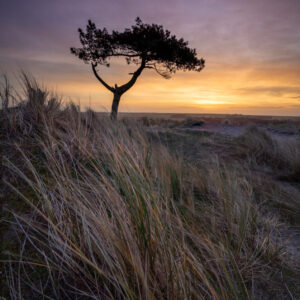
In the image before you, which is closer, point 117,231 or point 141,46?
point 117,231

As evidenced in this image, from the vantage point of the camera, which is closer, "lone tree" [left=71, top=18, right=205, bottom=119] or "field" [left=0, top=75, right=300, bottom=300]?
"field" [left=0, top=75, right=300, bottom=300]

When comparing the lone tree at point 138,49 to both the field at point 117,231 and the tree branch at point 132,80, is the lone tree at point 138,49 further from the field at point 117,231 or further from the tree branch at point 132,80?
the field at point 117,231

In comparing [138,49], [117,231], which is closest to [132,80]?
[138,49]

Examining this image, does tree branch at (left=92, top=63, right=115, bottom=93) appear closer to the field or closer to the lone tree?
the lone tree

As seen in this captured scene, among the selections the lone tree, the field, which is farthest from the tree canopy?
the field

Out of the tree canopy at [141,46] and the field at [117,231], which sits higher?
the tree canopy at [141,46]

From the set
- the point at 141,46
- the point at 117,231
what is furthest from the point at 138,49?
the point at 117,231

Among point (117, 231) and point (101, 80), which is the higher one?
point (101, 80)

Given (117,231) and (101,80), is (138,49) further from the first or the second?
(117,231)

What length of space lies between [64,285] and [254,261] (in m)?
0.94

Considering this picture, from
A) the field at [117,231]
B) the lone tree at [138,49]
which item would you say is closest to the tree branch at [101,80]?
the lone tree at [138,49]

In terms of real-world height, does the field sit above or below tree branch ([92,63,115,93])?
below

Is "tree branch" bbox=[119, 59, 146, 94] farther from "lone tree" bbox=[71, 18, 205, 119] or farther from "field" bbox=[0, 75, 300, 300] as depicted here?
"field" bbox=[0, 75, 300, 300]

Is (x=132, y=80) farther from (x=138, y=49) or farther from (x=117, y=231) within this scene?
(x=117, y=231)
